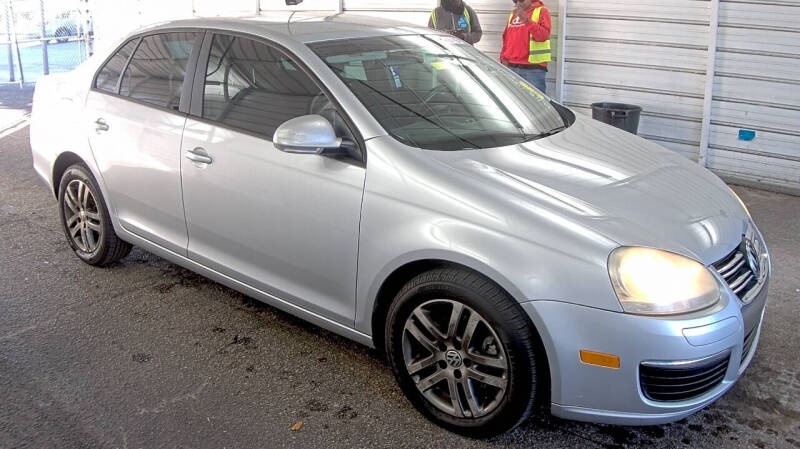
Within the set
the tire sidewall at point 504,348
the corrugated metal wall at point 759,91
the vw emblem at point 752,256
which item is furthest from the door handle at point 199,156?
the corrugated metal wall at point 759,91

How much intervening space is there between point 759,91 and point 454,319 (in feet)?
17.8

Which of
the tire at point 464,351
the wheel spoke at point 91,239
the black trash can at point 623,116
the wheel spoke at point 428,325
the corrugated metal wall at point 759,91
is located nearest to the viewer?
the tire at point 464,351

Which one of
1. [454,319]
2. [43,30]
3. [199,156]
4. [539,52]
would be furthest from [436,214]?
[43,30]

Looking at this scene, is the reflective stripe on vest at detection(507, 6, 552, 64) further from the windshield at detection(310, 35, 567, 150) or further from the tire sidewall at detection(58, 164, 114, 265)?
the tire sidewall at detection(58, 164, 114, 265)

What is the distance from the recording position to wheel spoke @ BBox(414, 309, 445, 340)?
3172mm

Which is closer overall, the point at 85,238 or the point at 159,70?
the point at 159,70

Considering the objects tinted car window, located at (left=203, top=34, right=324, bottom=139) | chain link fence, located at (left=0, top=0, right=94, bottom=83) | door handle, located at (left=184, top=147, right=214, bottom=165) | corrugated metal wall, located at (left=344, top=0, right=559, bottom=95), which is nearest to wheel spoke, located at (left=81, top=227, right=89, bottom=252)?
door handle, located at (left=184, top=147, right=214, bottom=165)

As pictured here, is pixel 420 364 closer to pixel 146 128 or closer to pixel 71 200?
pixel 146 128

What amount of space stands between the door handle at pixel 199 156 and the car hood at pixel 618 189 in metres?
1.25

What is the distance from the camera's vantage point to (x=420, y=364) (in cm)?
327

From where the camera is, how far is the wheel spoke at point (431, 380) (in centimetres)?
323

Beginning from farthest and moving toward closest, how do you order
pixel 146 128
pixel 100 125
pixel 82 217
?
pixel 82 217 < pixel 100 125 < pixel 146 128

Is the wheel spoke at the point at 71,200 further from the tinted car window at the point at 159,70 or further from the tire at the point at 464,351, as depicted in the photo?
the tire at the point at 464,351

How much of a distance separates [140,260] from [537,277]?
10.8 ft
